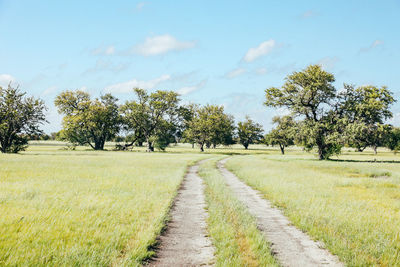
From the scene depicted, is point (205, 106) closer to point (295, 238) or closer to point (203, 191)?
point (203, 191)

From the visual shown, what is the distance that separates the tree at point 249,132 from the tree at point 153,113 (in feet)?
165

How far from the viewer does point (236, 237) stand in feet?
24.8

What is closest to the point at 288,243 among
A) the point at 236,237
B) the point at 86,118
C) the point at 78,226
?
the point at 236,237

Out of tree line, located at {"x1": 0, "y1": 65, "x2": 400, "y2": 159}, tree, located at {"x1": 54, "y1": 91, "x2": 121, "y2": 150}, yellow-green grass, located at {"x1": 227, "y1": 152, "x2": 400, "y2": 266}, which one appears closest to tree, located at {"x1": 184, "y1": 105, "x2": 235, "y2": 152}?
tree line, located at {"x1": 0, "y1": 65, "x2": 400, "y2": 159}

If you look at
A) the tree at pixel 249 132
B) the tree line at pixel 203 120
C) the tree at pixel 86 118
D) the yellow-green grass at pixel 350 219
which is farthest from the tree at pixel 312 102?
the tree at pixel 249 132

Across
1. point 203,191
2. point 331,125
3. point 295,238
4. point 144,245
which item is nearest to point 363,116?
point 331,125

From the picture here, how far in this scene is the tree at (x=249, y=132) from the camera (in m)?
124

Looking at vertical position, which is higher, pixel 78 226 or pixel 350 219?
pixel 78 226

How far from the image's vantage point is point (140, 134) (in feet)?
280

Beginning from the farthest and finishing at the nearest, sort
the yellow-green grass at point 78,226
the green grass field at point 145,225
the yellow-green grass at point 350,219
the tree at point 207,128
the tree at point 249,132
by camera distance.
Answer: the tree at point 249,132
the tree at point 207,128
the yellow-green grass at point 350,219
the green grass field at point 145,225
the yellow-green grass at point 78,226

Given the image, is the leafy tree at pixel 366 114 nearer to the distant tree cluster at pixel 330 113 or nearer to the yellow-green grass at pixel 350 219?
the distant tree cluster at pixel 330 113

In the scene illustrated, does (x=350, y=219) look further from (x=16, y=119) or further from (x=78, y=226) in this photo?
(x=16, y=119)

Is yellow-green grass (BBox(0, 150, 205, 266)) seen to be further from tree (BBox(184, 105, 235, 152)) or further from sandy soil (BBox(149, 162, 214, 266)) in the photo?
tree (BBox(184, 105, 235, 152))

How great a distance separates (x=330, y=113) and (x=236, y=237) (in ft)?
151
